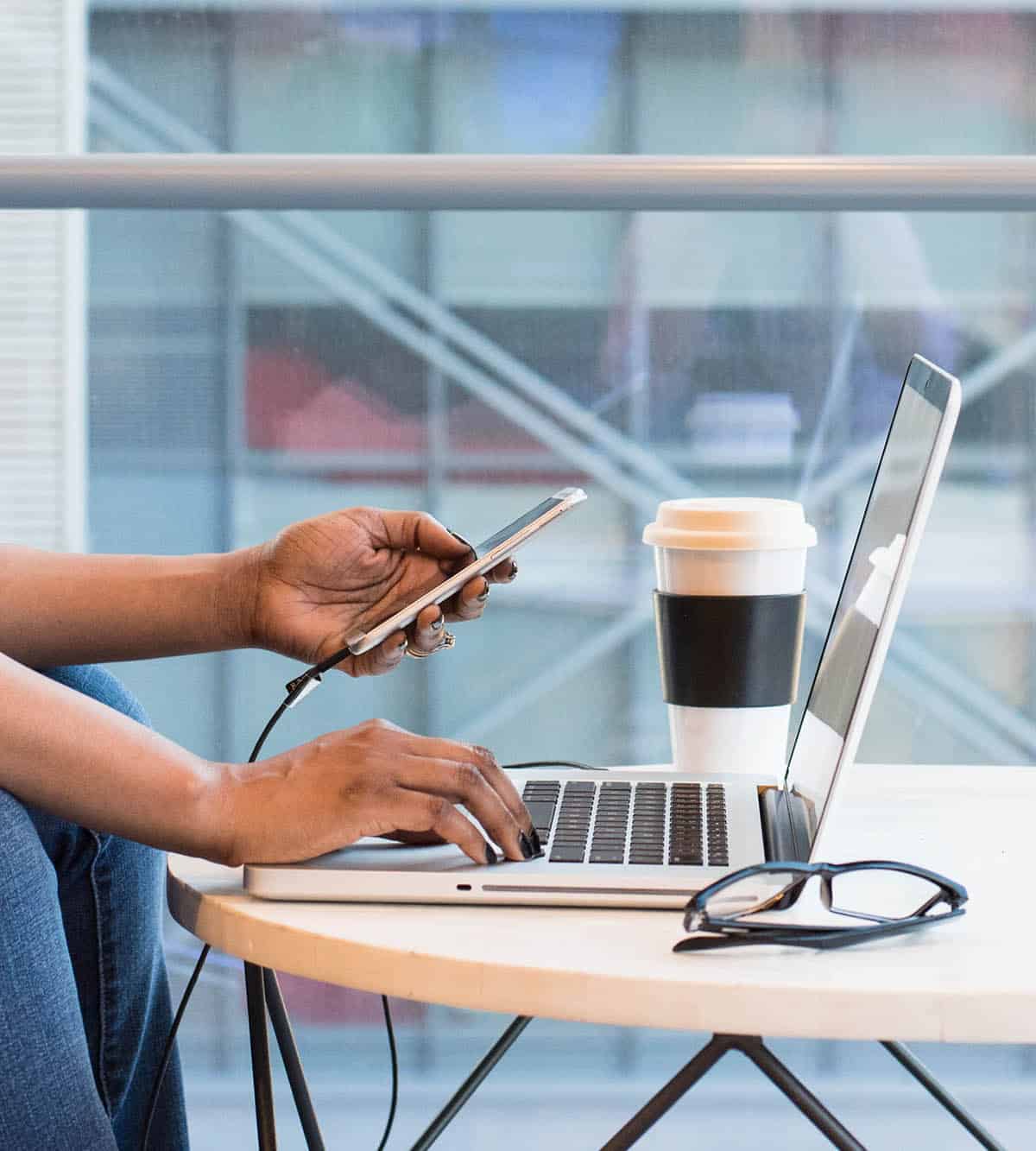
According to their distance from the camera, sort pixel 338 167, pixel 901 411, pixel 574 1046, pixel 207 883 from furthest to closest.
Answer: pixel 574 1046 → pixel 338 167 → pixel 901 411 → pixel 207 883

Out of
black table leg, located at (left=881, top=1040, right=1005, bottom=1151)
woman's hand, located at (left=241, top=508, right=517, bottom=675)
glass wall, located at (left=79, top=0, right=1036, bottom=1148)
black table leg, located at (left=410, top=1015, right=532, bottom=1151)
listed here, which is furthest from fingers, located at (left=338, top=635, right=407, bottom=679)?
glass wall, located at (left=79, top=0, right=1036, bottom=1148)

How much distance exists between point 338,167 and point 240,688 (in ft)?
3.01

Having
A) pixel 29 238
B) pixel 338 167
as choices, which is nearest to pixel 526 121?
pixel 29 238

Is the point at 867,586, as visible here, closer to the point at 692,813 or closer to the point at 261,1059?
the point at 692,813

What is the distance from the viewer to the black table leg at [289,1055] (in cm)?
74

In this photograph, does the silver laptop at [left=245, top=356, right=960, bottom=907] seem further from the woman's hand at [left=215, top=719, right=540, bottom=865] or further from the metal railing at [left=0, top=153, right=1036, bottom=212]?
the metal railing at [left=0, top=153, right=1036, bottom=212]

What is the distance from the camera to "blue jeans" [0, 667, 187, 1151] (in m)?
0.59

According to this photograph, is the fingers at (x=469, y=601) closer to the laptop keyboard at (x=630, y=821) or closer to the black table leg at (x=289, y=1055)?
the laptop keyboard at (x=630, y=821)

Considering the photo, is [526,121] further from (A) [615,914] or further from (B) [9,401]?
(A) [615,914]

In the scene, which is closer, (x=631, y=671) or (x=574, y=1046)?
(x=574, y=1046)

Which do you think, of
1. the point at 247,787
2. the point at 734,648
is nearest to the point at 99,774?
the point at 247,787

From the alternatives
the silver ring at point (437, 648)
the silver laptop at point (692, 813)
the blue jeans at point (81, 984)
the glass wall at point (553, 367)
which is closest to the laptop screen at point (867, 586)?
the silver laptop at point (692, 813)

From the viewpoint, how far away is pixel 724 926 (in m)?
0.56

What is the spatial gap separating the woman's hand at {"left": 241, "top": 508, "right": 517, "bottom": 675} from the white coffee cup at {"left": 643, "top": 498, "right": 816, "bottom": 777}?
15 centimetres
